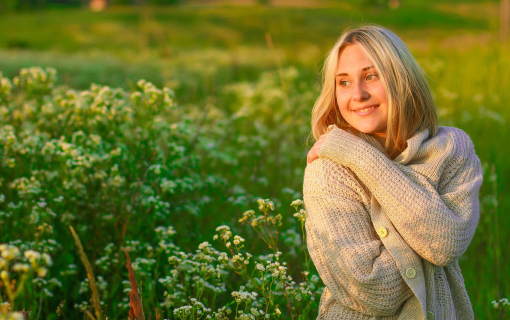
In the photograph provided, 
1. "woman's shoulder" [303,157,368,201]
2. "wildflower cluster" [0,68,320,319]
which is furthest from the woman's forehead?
"wildflower cluster" [0,68,320,319]

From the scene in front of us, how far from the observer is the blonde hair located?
7.29 feet

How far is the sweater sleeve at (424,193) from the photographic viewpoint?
199cm

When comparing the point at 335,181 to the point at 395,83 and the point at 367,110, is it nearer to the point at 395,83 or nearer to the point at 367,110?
the point at 367,110

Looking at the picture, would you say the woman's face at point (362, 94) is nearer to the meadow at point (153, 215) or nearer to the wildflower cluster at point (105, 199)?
the meadow at point (153, 215)

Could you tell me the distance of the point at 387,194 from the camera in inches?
79.7

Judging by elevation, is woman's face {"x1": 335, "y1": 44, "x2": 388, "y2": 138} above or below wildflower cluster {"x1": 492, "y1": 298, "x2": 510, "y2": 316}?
above

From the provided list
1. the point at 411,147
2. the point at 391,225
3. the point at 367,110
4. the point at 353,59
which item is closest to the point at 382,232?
the point at 391,225

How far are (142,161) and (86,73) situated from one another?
34.8ft

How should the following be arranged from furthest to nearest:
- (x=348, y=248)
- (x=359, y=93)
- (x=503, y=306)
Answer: (x=503, y=306)
(x=359, y=93)
(x=348, y=248)

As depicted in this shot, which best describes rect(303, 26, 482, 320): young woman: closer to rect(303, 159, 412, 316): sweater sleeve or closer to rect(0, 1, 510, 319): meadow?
rect(303, 159, 412, 316): sweater sleeve

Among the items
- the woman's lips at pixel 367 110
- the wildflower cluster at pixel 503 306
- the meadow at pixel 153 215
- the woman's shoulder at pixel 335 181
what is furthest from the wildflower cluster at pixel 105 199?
the wildflower cluster at pixel 503 306

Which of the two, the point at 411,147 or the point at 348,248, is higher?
the point at 411,147

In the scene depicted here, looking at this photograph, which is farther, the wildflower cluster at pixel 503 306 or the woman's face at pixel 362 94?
the wildflower cluster at pixel 503 306

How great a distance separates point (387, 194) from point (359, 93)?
481mm
